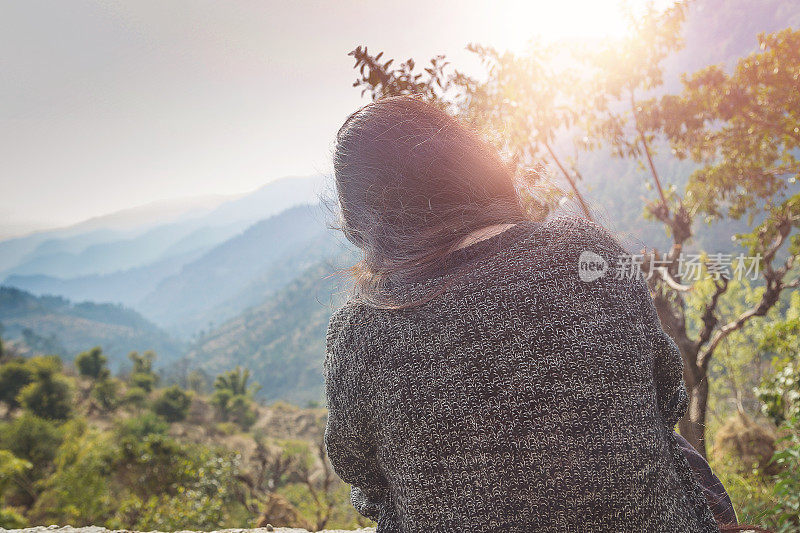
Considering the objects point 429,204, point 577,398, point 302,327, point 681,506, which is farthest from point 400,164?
point 302,327

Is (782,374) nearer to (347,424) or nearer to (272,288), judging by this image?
(347,424)

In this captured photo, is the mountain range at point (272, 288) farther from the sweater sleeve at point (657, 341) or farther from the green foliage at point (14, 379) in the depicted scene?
the green foliage at point (14, 379)

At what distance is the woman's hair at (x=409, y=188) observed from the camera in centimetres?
105

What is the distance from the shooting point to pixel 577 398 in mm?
864

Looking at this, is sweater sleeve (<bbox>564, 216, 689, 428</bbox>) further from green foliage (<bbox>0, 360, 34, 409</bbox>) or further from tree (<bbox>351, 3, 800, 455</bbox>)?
green foliage (<bbox>0, 360, 34, 409</bbox>)

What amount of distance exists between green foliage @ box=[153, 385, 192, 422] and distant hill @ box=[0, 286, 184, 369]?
234ft

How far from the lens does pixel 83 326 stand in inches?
4149

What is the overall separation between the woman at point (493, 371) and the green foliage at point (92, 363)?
29549 mm

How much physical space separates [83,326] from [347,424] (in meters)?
125

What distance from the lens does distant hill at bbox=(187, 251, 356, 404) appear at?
257 feet

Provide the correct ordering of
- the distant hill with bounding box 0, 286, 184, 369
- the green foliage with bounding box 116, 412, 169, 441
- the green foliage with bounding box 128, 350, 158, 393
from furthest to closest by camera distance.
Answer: the distant hill with bounding box 0, 286, 184, 369 < the green foliage with bounding box 128, 350, 158, 393 < the green foliage with bounding box 116, 412, 169, 441

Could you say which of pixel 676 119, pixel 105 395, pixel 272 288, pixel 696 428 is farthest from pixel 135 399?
pixel 272 288

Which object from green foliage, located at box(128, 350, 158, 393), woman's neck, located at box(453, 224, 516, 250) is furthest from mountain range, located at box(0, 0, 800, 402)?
green foliage, located at box(128, 350, 158, 393)

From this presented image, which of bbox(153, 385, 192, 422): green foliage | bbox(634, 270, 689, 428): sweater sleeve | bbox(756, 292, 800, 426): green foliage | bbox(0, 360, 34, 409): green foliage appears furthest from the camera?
bbox(153, 385, 192, 422): green foliage
